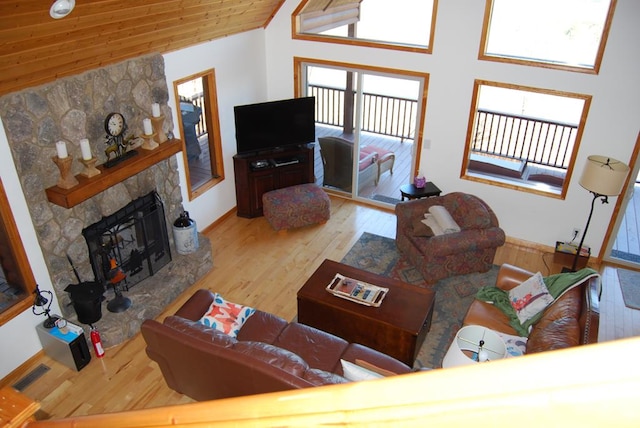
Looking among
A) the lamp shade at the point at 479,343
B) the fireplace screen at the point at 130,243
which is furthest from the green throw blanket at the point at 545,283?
the fireplace screen at the point at 130,243

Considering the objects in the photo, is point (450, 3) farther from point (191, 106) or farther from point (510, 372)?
point (510, 372)

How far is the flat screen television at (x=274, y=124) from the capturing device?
6.48 m

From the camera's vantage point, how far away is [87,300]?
4555 millimetres

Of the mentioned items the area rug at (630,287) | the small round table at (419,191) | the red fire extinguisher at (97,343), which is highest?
the small round table at (419,191)

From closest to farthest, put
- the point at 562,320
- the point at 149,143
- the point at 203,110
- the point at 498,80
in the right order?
the point at 562,320 → the point at 149,143 → the point at 498,80 → the point at 203,110

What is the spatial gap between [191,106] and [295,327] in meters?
3.35

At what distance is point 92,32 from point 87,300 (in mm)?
2347

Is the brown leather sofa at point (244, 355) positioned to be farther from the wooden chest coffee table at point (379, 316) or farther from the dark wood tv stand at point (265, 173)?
the dark wood tv stand at point (265, 173)

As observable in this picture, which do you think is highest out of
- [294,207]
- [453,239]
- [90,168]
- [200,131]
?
[90,168]

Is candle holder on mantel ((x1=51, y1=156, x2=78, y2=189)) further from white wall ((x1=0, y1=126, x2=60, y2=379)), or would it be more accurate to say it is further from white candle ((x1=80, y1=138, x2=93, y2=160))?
white wall ((x1=0, y1=126, x2=60, y2=379))

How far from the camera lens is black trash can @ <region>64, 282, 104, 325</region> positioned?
457cm

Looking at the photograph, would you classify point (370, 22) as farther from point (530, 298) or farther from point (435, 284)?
point (530, 298)

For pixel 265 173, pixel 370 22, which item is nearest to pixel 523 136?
pixel 370 22

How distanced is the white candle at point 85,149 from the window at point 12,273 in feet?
2.38
